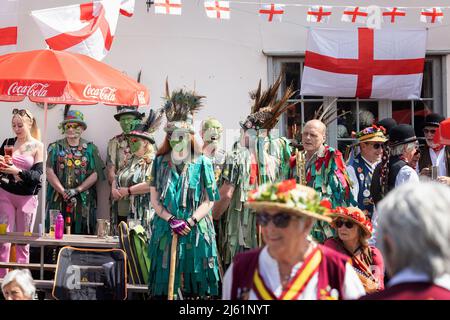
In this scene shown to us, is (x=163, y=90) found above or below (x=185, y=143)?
above

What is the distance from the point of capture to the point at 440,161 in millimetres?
9758

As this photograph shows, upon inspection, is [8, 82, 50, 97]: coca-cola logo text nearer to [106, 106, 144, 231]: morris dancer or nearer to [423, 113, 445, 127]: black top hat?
[106, 106, 144, 231]: morris dancer

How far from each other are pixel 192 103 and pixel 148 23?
11.0ft

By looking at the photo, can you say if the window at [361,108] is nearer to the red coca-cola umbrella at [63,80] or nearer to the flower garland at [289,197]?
the red coca-cola umbrella at [63,80]

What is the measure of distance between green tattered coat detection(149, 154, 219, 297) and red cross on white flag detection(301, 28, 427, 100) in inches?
144

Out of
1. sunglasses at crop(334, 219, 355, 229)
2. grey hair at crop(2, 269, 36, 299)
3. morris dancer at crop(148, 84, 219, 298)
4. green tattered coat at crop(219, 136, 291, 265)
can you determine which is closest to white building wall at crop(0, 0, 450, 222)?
green tattered coat at crop(219, 136, 291, 265)

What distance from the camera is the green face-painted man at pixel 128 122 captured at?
408 inches

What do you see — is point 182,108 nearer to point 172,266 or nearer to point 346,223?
point 172,266

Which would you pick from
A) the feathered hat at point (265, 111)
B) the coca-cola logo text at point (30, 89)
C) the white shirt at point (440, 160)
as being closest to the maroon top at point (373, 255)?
the feathered hat at point (265, 111)

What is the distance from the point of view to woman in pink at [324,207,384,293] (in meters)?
6.52
